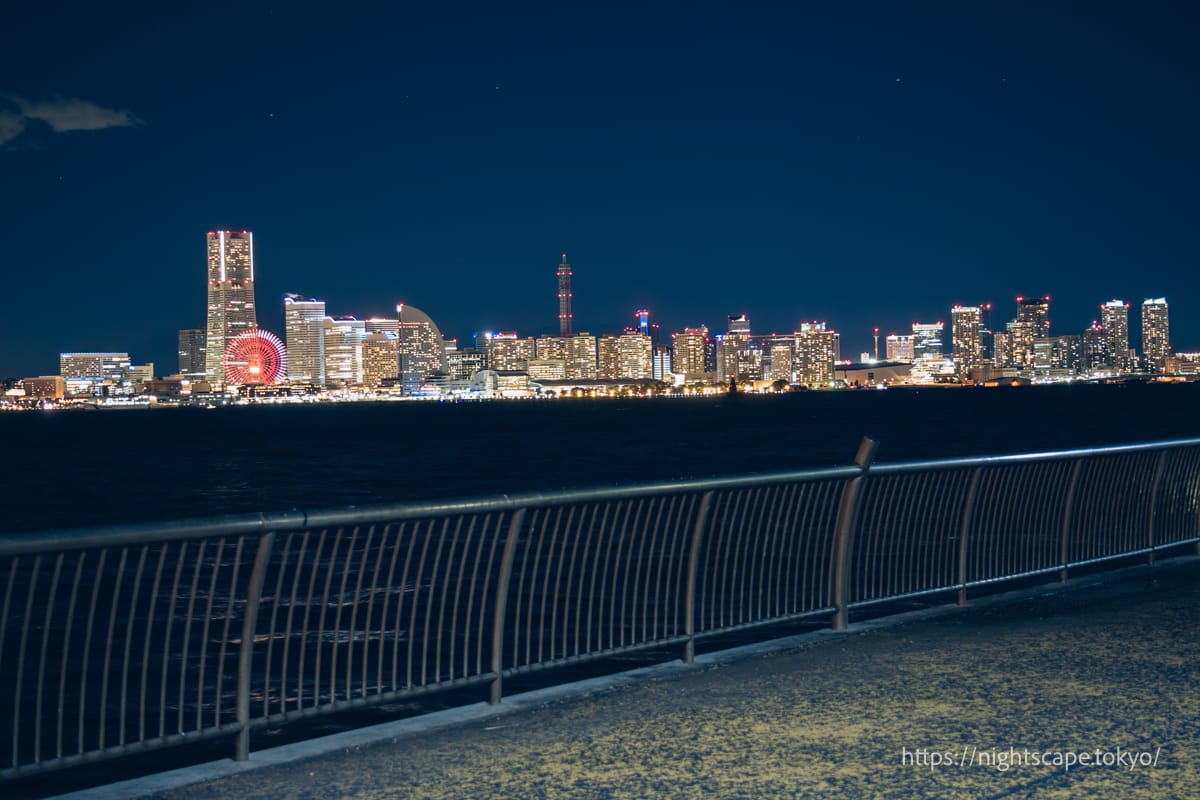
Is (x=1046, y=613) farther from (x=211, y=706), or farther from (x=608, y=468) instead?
(x=608, y=468)

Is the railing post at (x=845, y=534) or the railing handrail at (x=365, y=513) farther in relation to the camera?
the railing post at (x=845, y=534)

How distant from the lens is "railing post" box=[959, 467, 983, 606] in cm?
933

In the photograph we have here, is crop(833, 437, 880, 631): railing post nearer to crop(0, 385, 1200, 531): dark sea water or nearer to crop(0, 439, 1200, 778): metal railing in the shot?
crop(0, 439, 1200, 778): metal railing

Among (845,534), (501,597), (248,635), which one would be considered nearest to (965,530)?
(845,534)

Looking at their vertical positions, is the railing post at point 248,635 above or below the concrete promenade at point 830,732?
above

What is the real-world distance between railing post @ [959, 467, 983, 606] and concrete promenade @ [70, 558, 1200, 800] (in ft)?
4.01

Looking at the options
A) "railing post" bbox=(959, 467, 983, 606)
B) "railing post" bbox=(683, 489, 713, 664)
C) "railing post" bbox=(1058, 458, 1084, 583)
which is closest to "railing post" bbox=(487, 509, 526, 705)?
"railing post" bbox=(683, 489, 713, 664)

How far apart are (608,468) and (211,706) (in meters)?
45.9

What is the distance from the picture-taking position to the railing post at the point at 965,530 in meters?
9.33

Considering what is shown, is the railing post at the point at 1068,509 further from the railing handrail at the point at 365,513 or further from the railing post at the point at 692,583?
the railing post at the point at 692,583

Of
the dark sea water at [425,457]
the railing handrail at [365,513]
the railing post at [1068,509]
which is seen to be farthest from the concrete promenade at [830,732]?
the dark sea water at [425,457]

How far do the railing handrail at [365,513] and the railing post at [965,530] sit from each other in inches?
10.5

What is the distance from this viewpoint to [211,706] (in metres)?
11.5

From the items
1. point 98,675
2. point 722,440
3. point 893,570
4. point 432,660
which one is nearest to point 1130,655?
point 893,570
